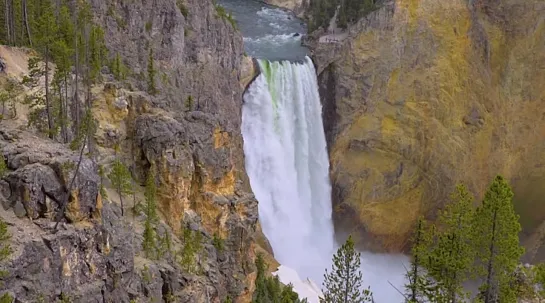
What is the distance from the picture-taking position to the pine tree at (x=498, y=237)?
1797cm

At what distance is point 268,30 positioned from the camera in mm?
55469

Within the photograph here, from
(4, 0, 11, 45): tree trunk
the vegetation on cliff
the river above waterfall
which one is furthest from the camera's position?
the river above waterfall

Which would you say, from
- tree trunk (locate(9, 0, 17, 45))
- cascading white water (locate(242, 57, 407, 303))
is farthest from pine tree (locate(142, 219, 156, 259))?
cascading white water (locate(242, 57, 407, 303))

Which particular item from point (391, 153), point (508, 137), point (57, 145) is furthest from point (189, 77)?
point (508, 137)

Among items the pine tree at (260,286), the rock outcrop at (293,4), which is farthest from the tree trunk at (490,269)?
the rock outcrop at (293,4)

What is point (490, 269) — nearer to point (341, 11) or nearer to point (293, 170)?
point (293, 170)

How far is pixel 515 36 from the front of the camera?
46938 millimetres

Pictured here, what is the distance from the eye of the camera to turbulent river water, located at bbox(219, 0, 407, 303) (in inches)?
1644

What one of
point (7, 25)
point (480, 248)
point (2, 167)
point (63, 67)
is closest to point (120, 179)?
point (63, 67)

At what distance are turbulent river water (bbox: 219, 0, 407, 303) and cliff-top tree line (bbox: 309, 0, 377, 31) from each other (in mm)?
5771

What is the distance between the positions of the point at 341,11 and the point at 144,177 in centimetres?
3270

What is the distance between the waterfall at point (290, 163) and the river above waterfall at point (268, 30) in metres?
2.98

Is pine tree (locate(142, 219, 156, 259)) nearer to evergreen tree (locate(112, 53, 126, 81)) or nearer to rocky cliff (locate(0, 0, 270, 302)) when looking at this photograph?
rocky cliff (locate(0, 0, 270, 302))

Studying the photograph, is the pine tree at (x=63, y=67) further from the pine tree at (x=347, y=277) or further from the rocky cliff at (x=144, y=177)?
the pine tree at (x=347, y=277)
